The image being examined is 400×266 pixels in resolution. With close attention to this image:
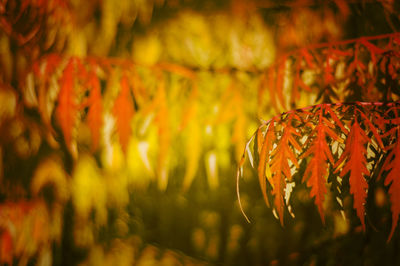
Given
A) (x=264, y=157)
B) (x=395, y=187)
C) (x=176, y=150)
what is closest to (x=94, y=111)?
(x=176, y=150)

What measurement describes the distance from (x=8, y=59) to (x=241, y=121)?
775mm

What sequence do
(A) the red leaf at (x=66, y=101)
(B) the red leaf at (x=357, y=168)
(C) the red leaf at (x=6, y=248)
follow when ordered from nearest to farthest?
(B) the red leaf at (x=357, y=168) < (A) the red leaf at (x=66, y=101) < (C) the red leaf at (x=6, y=248)

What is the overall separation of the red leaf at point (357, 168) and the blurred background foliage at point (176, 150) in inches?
14.6

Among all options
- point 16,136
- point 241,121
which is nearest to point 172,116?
point 241,121

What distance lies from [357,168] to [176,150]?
578 millimetres

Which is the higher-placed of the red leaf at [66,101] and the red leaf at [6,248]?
the red leaf at [66,101]

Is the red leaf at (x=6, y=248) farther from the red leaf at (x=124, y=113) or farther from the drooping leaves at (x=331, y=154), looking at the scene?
the drooping leaves at (x=331, y=154)

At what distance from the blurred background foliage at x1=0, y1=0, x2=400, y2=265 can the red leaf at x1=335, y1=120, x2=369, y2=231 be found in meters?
0.37

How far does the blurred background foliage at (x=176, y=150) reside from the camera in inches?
35.6

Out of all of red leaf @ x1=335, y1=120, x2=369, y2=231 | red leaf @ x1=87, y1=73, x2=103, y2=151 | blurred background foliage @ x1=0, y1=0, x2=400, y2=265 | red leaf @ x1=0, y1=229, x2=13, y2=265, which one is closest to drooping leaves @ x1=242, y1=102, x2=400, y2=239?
red leaf @ x1=335, y1=120, x2=369, y2=231

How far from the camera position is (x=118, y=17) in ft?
3.16

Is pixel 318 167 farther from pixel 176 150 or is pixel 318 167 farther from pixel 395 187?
pixel 176 150

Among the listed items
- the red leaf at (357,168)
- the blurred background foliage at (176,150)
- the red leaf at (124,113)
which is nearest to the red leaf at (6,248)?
the blurred background foliage at (176,150)

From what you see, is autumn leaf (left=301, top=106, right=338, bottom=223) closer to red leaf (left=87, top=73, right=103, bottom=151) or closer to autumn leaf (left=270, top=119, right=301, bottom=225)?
autumn leaf (left=270, top=119, right=301, bottom=225)
